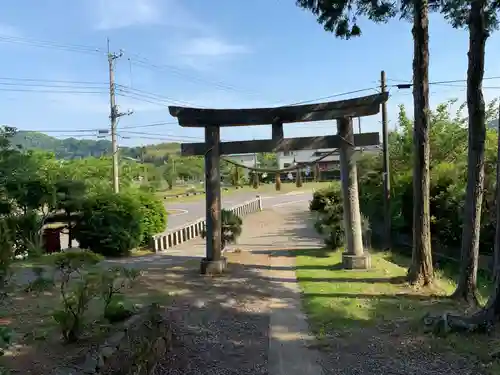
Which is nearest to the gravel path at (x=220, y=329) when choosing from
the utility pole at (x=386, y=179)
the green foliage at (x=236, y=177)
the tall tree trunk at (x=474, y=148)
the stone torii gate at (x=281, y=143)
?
the stone torii gate at (x=281, y=143)

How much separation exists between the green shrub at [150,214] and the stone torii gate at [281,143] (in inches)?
214

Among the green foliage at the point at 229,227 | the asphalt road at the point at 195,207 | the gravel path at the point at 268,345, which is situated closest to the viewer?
the gravel path at the point at 268,345

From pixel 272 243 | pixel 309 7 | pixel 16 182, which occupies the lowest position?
pixel 272 243

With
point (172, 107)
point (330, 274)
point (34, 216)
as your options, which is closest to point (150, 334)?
point (330, 274)

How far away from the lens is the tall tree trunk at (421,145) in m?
7.23

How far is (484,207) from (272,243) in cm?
616

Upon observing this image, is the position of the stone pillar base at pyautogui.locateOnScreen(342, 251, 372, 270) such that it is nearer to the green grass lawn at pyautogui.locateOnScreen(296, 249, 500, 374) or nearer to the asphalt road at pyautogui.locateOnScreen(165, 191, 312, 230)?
the green grass lawn at pyautogui.locateOnScreen(296, 249, 500, 374)

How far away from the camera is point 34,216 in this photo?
11.5 m

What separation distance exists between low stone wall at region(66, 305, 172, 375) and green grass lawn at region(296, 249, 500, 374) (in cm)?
185

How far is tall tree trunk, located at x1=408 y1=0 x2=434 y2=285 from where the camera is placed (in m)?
7.23

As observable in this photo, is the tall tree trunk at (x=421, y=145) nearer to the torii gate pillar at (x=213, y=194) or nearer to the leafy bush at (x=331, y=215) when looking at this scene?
the leafy bush at (x=331, y=215)

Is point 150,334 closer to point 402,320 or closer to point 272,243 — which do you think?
point 402,320

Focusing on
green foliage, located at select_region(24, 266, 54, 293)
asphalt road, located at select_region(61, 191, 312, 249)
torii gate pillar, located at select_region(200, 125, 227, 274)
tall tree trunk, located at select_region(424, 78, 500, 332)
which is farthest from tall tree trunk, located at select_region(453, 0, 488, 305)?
asphalt road, located at select_region(61, 191, 312, 249)

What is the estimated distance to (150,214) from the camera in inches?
576
